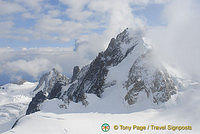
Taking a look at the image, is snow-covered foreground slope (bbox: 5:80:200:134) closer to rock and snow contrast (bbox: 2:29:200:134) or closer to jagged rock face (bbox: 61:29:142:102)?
rock and snow contrast (bbox: 2:29:200:134)

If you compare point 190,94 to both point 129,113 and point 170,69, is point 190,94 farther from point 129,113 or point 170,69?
point 129,113

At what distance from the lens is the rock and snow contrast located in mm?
43706

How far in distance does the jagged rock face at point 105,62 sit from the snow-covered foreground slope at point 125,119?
1490 centimetres

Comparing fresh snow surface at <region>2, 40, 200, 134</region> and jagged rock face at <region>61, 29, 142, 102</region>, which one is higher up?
jagged rock face at <region>61, 29, 142, 102</region>

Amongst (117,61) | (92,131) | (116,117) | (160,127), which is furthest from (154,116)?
(117,61)

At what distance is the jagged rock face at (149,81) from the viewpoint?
177 feet

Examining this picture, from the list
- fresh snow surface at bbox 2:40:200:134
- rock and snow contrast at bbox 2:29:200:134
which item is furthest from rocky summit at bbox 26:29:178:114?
fresh snow surface at bbox 2:40:200:134

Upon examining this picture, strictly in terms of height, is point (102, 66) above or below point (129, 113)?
above

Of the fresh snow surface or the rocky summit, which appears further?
the rocky summit

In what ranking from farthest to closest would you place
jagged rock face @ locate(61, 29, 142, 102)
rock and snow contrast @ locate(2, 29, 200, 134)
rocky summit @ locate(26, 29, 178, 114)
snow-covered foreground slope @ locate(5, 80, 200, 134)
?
jagged rock face @ locate(61, 29, 142, 102) → rocky summit @ locate(26, 29, 178, 114) → rock and snow contrast @ locate(2, 29, 200, 134) → snow-covered foreground slope @ locate(5, 80, 200, 134)

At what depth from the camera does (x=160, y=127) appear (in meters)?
43.2

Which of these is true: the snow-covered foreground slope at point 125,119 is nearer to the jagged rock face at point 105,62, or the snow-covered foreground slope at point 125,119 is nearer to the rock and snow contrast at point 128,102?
the rock and snow contrast at point 128,102

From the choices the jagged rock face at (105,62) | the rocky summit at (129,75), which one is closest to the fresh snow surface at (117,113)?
the rocky summit at (129,75)

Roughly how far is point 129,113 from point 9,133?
92.2 feet
